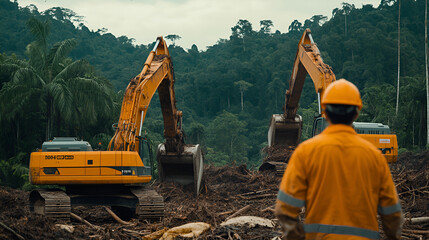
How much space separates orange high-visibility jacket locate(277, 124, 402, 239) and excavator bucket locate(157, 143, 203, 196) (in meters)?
12.1

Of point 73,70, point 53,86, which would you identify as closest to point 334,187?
point 53,86

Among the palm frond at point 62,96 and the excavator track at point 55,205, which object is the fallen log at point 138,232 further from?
the palm frond at point 62,96

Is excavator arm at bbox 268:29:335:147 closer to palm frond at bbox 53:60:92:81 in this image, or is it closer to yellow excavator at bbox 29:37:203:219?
yellow excavator at bbox 29:37:203:219

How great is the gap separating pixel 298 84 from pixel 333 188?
1441cm

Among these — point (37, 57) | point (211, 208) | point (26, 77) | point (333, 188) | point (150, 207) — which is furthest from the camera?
point (37, 57)

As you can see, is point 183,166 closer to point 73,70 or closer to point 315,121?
point 315,121

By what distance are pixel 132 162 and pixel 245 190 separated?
6.73 m

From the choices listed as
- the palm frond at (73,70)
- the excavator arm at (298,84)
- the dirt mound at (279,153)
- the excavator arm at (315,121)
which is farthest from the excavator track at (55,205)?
the palm frond at (73,70)

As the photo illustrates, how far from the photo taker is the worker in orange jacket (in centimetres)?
338

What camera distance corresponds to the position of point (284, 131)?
64.3ft

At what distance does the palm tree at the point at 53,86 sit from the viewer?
2756 cm

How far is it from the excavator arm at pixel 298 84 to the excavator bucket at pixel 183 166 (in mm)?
3712

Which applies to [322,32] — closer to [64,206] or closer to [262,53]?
[262,53]

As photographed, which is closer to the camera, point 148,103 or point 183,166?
point 148,103
